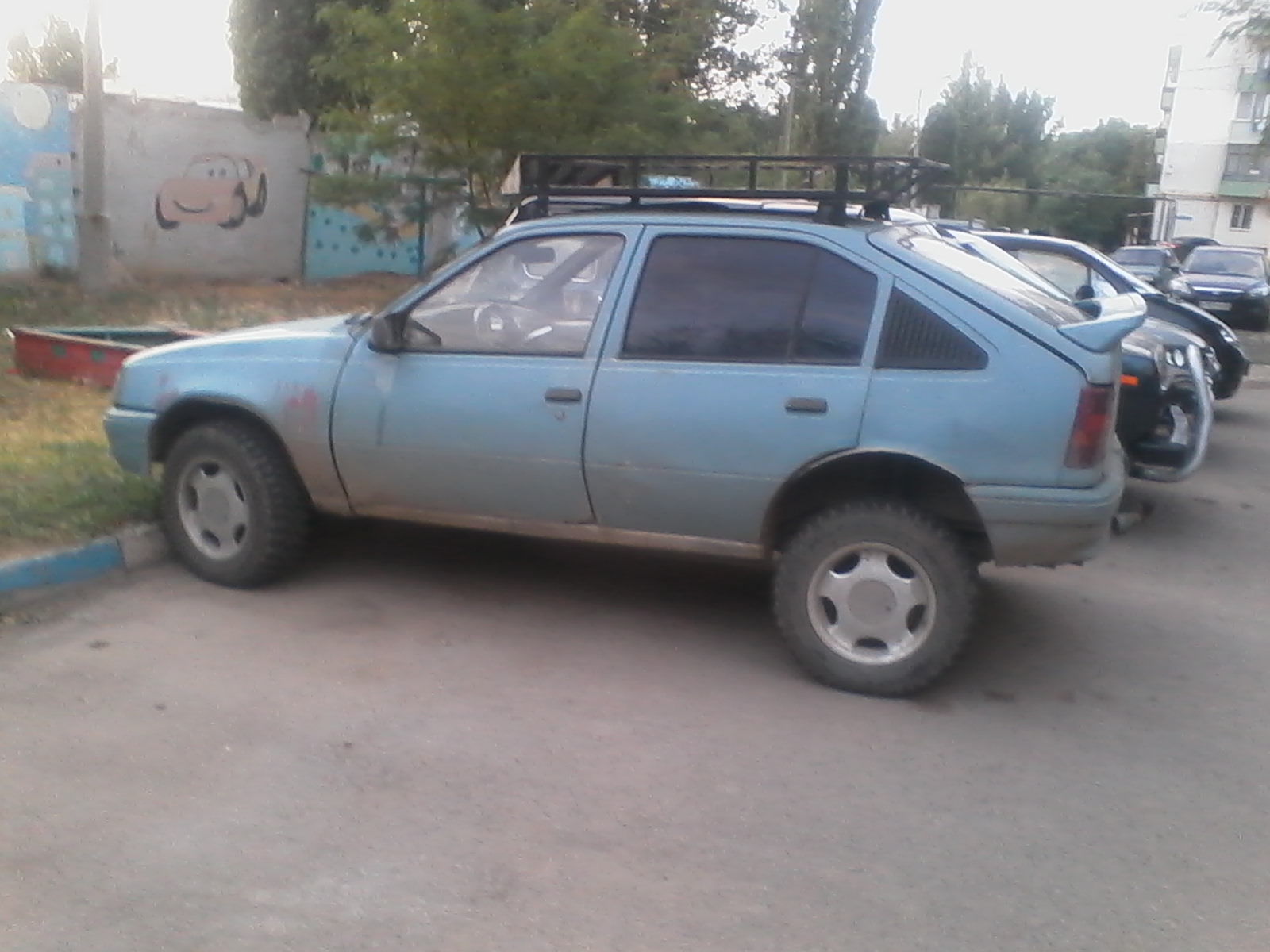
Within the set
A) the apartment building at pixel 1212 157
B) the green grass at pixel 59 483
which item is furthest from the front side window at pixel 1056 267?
the apartment building at pixel 1212 157

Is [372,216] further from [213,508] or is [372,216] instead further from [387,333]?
[387,333]

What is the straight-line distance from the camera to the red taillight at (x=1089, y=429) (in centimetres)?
447

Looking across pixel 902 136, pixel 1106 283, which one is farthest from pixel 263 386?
pixel 902 136

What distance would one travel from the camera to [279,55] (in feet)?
79.8

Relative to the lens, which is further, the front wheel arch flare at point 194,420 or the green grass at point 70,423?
the green grass at point 70,423

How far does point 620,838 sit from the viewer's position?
3729mm

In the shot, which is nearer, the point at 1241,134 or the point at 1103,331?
the point at 1103,331

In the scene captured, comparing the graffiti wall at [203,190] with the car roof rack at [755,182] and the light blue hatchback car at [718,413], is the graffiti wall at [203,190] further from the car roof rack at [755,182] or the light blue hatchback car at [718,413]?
the car roof rack at [755,182]

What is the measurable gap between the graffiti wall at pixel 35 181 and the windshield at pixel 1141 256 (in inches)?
688

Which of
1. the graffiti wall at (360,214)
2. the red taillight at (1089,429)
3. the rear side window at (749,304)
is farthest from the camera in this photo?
the graffiti wall at (360,214)

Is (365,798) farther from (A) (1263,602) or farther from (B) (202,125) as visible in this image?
(B) (202,125)

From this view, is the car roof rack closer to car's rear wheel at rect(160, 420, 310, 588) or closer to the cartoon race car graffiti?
car's rear wheel at rect(160, 420, 310, 588)

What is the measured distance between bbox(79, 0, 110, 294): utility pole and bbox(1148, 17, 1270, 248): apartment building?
156 feet

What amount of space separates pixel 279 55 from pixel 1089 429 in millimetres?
22914
